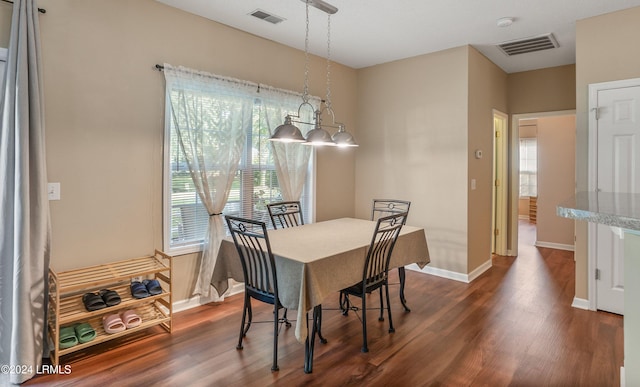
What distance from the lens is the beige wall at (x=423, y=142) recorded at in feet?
13.6

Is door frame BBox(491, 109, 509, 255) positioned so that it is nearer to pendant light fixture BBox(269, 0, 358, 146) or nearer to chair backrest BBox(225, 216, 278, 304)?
pendant light fixture BBox(269, 0, 358, 146)

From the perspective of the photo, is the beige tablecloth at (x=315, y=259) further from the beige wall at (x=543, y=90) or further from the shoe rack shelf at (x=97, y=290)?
the beige wall at (x=543, y=90)

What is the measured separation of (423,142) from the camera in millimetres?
4445

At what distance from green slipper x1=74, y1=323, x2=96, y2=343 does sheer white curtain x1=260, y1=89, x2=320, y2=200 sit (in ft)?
7.15

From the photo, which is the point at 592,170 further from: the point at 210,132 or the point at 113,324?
the point at 113,324

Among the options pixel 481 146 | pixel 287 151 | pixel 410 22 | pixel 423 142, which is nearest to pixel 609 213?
pixel 410 22

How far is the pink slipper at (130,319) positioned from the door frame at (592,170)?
3851 mm

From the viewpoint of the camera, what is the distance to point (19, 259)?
2.17 m

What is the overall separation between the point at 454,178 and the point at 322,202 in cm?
163

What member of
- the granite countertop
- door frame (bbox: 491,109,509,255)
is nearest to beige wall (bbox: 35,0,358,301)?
the granite countertop

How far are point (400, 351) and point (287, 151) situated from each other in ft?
7.72

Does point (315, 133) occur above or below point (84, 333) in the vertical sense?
above

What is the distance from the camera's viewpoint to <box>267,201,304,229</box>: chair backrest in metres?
3.56

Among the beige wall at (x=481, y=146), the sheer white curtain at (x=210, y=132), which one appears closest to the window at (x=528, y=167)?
the beige wall at (x=481, y=146)
